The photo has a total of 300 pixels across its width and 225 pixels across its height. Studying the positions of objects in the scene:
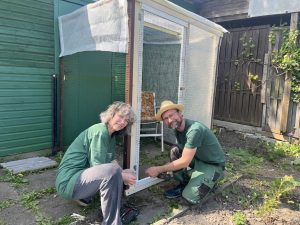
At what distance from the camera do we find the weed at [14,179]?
122 inches

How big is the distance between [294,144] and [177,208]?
3.35 meters

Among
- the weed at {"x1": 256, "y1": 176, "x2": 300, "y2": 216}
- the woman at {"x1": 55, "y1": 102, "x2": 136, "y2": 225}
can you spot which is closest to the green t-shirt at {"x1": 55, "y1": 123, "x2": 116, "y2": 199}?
the woman at {"x1": 55, "y1": 102, "x2": 136, "y2": 225}

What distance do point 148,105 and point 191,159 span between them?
2.06m

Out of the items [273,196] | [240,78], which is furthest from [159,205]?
[240,78]

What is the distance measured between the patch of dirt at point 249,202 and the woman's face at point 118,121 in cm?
100

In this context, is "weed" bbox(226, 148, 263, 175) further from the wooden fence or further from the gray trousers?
the gray trousers

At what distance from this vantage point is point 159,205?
2.78m

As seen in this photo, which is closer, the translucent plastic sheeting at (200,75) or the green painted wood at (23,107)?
the green painted wood at (23,107)

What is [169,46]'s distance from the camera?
14.6 ft

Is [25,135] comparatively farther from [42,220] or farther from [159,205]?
[159,205]

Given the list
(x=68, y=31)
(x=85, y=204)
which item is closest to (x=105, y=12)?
(x=68, y=31)

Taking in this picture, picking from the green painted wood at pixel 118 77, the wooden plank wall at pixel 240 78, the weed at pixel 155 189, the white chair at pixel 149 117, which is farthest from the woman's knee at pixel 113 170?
the wooden plank wall at pixel 240 78

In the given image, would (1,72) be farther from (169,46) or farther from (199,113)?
(199,113)

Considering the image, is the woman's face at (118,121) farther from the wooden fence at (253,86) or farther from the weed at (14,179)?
the wooden fence at (253,86)
